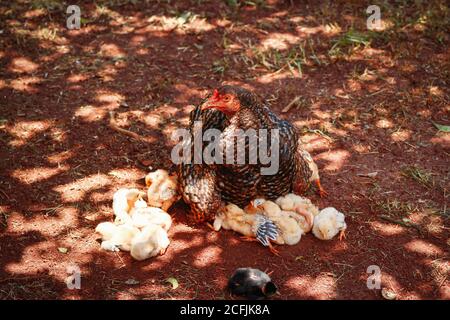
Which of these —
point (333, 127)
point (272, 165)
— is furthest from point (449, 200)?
point (272, 165)

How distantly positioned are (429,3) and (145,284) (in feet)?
18.4

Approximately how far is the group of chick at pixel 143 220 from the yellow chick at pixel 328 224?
1166 mm

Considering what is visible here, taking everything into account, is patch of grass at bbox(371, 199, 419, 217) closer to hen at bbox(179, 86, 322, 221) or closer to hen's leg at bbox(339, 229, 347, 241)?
hen's leg at bbox(339, 229, 347, 241)

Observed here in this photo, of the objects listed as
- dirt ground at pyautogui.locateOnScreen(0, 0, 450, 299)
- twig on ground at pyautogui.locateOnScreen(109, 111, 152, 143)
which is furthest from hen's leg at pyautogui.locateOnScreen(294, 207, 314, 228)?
twig on ground at pyautogui.locateOnScreen(109, 111, 152, 143)

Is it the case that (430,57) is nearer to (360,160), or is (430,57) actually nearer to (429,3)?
(429,3)

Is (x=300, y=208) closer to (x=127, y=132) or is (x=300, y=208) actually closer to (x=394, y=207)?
(x=394, y=207)

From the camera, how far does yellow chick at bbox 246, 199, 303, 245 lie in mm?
3932

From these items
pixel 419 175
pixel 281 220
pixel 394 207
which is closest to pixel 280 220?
pixel 281 220

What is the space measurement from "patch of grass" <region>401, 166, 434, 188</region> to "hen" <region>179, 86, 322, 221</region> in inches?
44.2

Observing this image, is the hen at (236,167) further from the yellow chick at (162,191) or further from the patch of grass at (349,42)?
the patch of grass at (349,42)

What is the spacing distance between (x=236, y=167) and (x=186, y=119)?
5.05 ft

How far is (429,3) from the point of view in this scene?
6957 millimetres

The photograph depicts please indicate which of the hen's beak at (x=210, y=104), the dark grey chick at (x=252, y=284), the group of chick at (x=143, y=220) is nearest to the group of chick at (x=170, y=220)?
the group of chick at (x=143, y=220)

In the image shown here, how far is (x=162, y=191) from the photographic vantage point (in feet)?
13.6
